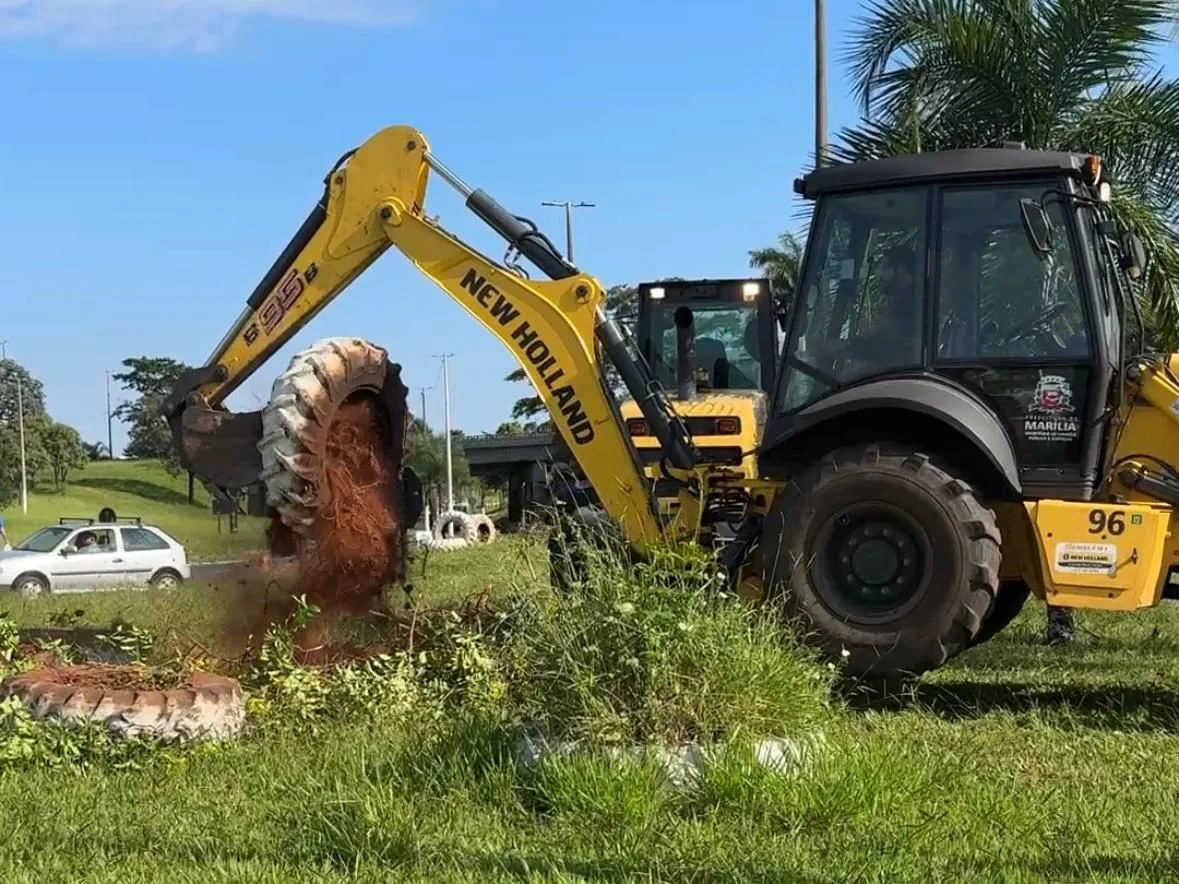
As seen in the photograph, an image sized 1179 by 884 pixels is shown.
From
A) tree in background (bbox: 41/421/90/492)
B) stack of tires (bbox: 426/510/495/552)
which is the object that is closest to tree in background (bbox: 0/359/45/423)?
tree in background (bbox: 41/421/90/492)

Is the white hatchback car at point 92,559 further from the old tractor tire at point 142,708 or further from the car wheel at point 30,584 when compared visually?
the old tractor tire at point 142,708

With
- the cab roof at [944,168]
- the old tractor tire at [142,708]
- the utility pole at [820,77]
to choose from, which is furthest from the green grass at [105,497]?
the cab roof at [944,168]

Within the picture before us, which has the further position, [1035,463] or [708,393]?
[708,393]

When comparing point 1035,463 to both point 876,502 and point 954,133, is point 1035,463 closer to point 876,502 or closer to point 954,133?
point 876,502

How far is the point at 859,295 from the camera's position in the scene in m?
8.99

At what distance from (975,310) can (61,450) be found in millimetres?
67189

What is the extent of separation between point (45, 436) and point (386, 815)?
226 ft

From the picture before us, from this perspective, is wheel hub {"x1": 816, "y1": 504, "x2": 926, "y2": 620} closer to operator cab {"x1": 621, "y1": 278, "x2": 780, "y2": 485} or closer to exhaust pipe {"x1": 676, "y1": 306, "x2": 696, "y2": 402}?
exhaust pipe {"x1": 676, "y1": 306, "x2": 696, "y2": 402}

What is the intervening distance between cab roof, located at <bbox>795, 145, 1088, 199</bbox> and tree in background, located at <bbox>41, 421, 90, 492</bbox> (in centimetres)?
6445

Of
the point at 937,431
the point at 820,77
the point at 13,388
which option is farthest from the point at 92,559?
the point at 13,388

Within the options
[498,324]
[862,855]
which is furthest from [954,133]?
[862,855]

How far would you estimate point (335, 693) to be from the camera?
8070 millimetres

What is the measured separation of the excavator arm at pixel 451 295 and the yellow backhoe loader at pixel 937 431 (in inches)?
6.9

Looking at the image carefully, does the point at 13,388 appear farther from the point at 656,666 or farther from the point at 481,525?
the point at 656,666
